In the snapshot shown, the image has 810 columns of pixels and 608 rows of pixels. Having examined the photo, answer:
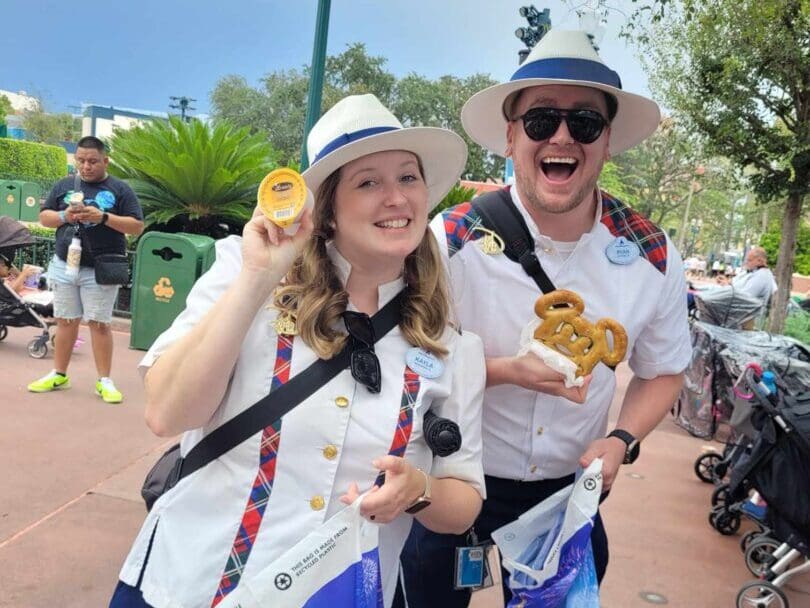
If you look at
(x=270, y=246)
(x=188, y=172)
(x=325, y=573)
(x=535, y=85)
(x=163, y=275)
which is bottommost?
(x=163, y=275)

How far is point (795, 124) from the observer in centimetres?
924

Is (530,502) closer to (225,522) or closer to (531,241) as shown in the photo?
(531,241)

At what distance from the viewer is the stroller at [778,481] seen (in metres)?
3.74

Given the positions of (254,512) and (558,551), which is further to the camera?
(558,551)

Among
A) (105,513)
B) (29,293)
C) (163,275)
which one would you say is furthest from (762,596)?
(29,293)

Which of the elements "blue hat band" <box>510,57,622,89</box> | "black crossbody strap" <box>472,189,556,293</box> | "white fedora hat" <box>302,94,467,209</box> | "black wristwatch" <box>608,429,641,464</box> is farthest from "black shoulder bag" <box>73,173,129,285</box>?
"black wristwatch" <box>608,429,641,464</box>

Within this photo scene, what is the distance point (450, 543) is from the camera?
7.68 ft

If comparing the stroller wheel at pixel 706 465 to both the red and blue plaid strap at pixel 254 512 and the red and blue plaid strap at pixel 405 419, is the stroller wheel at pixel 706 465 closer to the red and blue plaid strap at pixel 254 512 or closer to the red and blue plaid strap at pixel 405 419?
the red and blue plaid strap at pixel 405 419

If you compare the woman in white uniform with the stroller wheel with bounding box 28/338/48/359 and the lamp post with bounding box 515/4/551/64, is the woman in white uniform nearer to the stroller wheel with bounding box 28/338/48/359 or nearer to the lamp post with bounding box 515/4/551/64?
the stroller wheel with bounding box 28/338/48/359

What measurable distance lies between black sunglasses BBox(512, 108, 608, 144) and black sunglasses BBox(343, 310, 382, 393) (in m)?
0.84

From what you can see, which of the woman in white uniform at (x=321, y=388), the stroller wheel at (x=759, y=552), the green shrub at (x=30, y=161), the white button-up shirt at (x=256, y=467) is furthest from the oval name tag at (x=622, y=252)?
the green shrub at (x=30, y=161)

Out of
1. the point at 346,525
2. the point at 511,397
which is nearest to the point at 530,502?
the point at 511,397

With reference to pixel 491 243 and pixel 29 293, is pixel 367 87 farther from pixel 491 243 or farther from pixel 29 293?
pixel 491 243

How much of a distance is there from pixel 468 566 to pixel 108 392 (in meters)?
4.40
